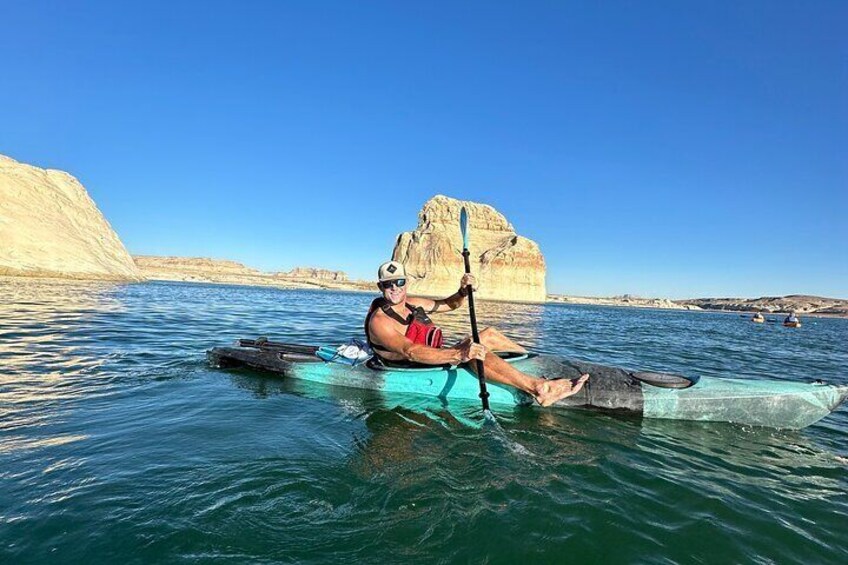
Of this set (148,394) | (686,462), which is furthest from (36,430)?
(686,462)

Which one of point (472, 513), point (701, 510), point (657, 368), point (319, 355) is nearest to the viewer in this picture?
point (472, 513)

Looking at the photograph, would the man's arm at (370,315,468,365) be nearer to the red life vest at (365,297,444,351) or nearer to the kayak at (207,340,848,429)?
the red life vest at (365,297,444,351)

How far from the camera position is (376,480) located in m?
3.55

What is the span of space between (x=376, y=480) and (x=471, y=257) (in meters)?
89.2

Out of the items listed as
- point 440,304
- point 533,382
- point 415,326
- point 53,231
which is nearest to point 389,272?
point 415,326

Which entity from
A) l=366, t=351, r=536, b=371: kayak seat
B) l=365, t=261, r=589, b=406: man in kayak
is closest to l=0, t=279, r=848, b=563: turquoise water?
l=365, t=261, r=589, b=406: man in kayak

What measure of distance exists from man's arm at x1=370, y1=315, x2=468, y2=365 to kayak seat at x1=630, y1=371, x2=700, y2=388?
2.72 meters

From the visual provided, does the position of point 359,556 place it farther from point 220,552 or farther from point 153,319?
point 153,319

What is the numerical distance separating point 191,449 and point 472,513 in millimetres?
2644

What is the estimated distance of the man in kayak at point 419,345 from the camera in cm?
561

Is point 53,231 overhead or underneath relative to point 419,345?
overhead

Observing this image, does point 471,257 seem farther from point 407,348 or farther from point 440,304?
point 407,348

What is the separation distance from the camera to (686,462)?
433 cm

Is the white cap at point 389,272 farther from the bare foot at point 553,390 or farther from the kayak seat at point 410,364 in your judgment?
the bare foot at point 553,390
